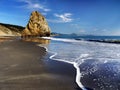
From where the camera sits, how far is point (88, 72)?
9.87 metres

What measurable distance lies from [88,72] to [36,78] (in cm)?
269

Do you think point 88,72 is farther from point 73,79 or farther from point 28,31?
point 28,31

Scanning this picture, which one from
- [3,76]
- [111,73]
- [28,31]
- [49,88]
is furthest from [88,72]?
[28,31]

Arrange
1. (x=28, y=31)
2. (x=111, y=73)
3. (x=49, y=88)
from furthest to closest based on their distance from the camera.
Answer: (x=28, y=31) → (x=111, y=73) → (x=49, y=88)

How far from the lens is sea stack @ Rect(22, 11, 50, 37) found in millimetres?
110262

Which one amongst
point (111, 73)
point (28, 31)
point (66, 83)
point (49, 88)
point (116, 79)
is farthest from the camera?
point (28, 31)

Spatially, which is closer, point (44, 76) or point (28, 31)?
point (44, 76)

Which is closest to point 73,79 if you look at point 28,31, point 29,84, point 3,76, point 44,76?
point 44,76

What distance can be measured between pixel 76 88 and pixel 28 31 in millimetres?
105038

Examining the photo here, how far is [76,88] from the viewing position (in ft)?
23.8

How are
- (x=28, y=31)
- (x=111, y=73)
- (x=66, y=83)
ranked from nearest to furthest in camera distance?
1. (x=66, y=83)
2. (x=111, y=73)
3. (x=28, y=31)

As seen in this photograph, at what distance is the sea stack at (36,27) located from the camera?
110 metres

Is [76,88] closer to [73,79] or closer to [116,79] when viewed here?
[73,79]

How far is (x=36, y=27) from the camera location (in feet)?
368
